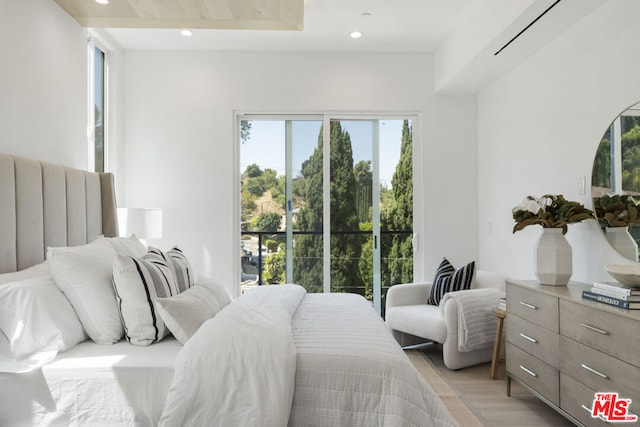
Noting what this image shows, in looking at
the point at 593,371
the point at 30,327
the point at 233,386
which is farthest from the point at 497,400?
the point at 30,327

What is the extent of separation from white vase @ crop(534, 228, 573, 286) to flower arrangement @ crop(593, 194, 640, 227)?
0.23m

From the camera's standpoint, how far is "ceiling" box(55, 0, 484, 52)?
3162mm

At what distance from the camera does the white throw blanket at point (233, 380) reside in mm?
1628

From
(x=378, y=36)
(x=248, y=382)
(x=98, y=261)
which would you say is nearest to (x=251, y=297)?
(x=98, y=261)

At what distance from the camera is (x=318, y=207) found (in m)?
4.54

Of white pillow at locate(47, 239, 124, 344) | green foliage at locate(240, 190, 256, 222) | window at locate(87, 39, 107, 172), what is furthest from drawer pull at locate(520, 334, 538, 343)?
window at locate(87, 39, 107, 172)

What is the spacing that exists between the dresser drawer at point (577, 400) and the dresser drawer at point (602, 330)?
0.22 metres

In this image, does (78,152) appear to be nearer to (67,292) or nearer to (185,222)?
(185,222)

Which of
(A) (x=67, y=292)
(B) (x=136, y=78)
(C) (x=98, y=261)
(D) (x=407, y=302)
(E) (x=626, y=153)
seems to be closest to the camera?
(A) (x=67, y=292)

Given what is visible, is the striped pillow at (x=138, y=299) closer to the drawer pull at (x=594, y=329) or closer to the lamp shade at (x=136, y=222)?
the lamp shade at (x=136, y=222)

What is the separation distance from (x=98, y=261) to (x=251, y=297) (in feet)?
2.80

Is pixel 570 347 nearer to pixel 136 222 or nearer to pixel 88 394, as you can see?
pixel 88 394

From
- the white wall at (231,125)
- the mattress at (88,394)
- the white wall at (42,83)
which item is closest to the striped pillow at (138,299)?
the mattress at (88,394)

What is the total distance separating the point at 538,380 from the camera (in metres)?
2.54
